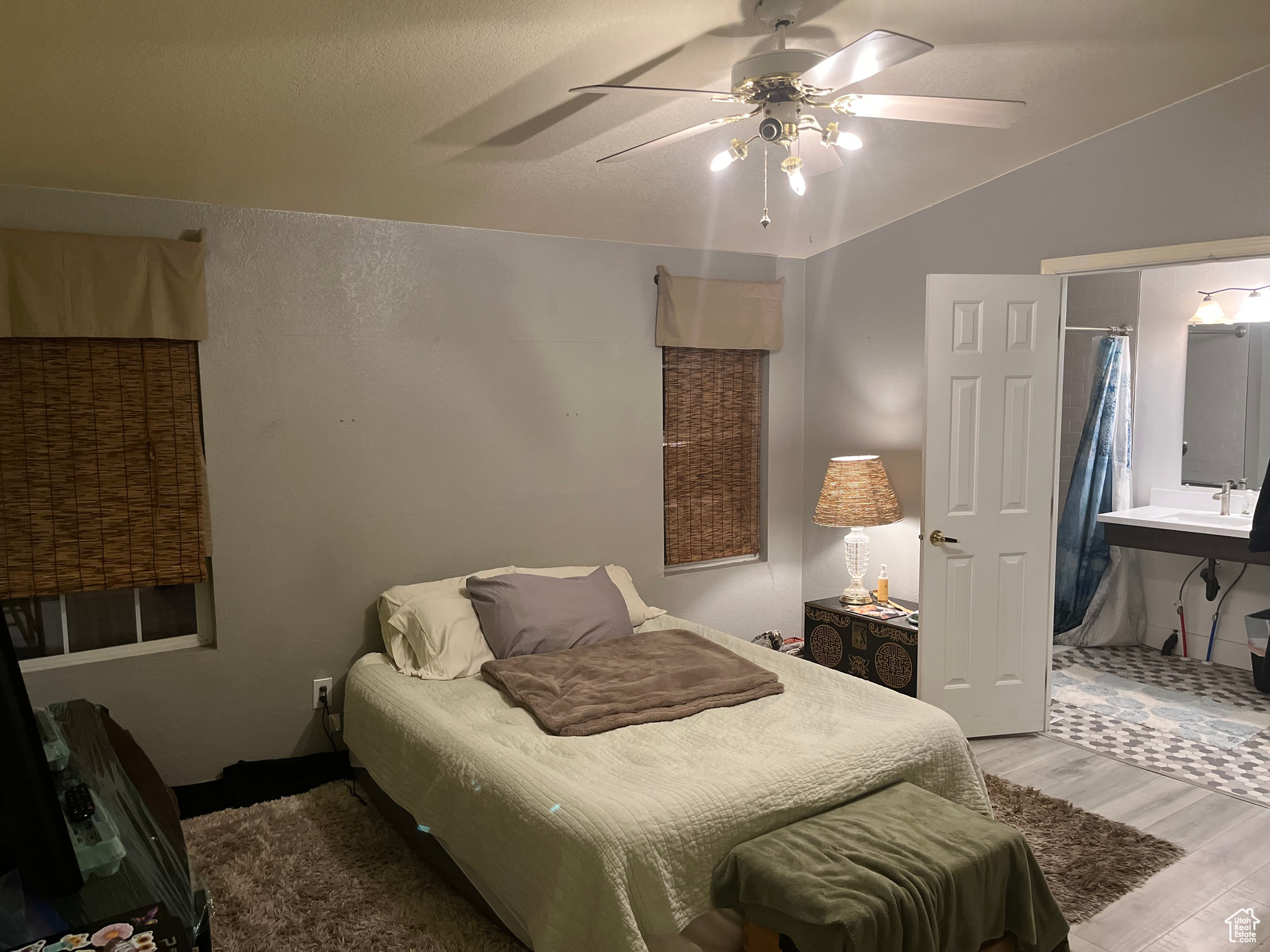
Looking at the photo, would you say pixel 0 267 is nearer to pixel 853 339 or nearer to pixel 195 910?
pixel 195 910

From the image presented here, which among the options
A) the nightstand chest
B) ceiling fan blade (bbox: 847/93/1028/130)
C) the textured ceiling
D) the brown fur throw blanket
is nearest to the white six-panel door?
the nightstand chest

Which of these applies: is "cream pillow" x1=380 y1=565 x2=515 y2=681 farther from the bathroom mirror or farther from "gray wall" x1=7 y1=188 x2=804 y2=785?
the bathroom mirror

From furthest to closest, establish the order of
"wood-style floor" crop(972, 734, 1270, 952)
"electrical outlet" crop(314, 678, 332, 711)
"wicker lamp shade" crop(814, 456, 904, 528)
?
"wicker lamp shade" crop(814, 456, 904, 528)
"electrical outlet" crop(314, 678, 332, 711)
"wood-style floor" crop(972, 734, 1270, 952)

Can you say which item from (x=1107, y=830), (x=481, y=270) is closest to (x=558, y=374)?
(x=481, y=270)

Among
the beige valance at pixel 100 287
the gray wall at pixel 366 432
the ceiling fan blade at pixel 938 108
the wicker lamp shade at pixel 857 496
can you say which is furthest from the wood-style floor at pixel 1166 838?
the beige valance at pixel 100 287

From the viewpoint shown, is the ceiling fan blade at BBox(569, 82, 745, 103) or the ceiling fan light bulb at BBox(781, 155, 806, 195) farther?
the ceiling fan light bulb at BBox(781, 155, 806, 195)

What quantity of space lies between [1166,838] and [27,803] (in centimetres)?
326

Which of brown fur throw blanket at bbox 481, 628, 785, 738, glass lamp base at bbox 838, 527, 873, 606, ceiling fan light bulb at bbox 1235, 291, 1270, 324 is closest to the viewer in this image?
brown fur throw blanket at bbox 481, 628, 785, 738

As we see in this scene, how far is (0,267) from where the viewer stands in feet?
8.94

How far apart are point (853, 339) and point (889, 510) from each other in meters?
0.93

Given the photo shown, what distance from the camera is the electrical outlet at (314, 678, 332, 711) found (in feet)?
11.3

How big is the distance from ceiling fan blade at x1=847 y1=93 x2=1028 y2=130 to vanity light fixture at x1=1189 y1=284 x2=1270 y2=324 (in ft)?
10.9

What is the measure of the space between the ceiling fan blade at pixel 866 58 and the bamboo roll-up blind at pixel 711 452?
232 cm

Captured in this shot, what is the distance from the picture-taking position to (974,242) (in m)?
3.96
